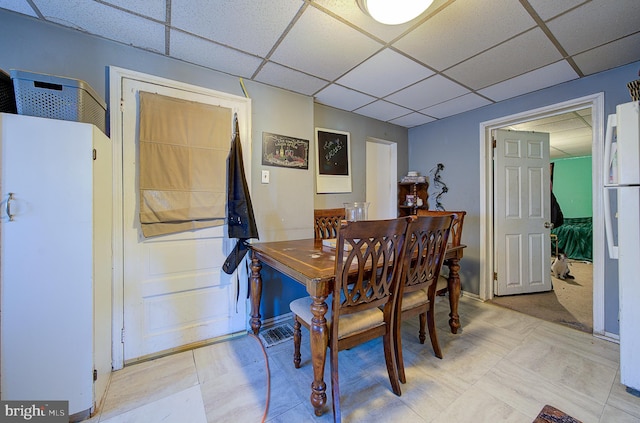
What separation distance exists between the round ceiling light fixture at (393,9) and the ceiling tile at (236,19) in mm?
395

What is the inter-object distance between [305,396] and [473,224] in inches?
108

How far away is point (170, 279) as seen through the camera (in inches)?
73.2

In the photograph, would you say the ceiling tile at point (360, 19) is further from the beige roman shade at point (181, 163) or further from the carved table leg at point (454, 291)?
the carved table leg at point (454, 291)

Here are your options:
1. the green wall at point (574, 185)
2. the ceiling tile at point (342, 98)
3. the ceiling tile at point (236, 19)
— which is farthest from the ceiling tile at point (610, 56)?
the green wall at point (574, 185)

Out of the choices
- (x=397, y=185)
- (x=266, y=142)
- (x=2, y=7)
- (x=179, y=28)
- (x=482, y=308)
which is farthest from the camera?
(x=397, y=185)

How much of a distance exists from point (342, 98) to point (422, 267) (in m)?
2.00

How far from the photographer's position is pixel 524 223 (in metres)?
3.01

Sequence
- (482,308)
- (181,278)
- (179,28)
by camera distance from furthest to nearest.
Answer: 1. (482,308)
2. (181,278)
3. (179,28)

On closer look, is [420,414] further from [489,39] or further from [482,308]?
[489,39]

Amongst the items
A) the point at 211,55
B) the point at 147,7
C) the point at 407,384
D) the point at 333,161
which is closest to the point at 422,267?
the point at 407,384

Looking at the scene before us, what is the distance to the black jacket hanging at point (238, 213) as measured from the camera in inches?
76.6

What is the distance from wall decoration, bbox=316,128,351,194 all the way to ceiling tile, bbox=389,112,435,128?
34.5 inches

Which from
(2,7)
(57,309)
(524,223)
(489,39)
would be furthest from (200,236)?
(524,223)

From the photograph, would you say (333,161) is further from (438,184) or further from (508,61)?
(508,61)
